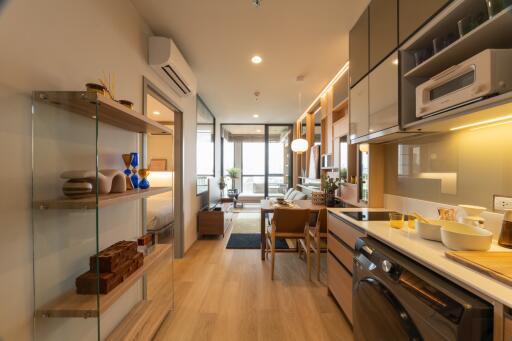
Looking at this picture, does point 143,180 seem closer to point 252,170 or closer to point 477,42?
point 477,42

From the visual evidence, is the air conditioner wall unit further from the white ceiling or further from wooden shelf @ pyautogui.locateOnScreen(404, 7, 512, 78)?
wooden shelf @ pyautogui.locateOnScreen(404, 7, 512, 78)

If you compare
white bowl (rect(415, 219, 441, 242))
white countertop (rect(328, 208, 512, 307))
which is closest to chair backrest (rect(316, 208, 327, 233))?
white countertop (rect(328, 208, 512, 307))

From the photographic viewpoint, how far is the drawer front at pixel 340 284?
174cm

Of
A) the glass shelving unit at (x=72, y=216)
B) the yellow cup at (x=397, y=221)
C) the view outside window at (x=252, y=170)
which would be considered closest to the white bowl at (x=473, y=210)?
the yellow cup at (x=397, y=221)

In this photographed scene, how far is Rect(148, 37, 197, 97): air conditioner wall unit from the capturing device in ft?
7.07


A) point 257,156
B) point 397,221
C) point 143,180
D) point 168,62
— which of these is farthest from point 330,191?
point 257,156

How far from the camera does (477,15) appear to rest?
1.04m

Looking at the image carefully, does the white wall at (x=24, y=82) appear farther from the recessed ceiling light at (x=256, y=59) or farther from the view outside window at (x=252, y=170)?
the view outside window at (x=252, y=170)

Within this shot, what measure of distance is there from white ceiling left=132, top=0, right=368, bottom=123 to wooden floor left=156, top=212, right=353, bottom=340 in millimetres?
2745

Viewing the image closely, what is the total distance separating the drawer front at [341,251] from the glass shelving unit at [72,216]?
1536 mm

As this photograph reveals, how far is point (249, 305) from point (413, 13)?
2.65 meters

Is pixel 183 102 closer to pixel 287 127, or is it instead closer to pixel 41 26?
pixel 41 26

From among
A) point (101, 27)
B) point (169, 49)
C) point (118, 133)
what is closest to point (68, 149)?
point (118, 133)

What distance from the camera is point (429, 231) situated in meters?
1.24
